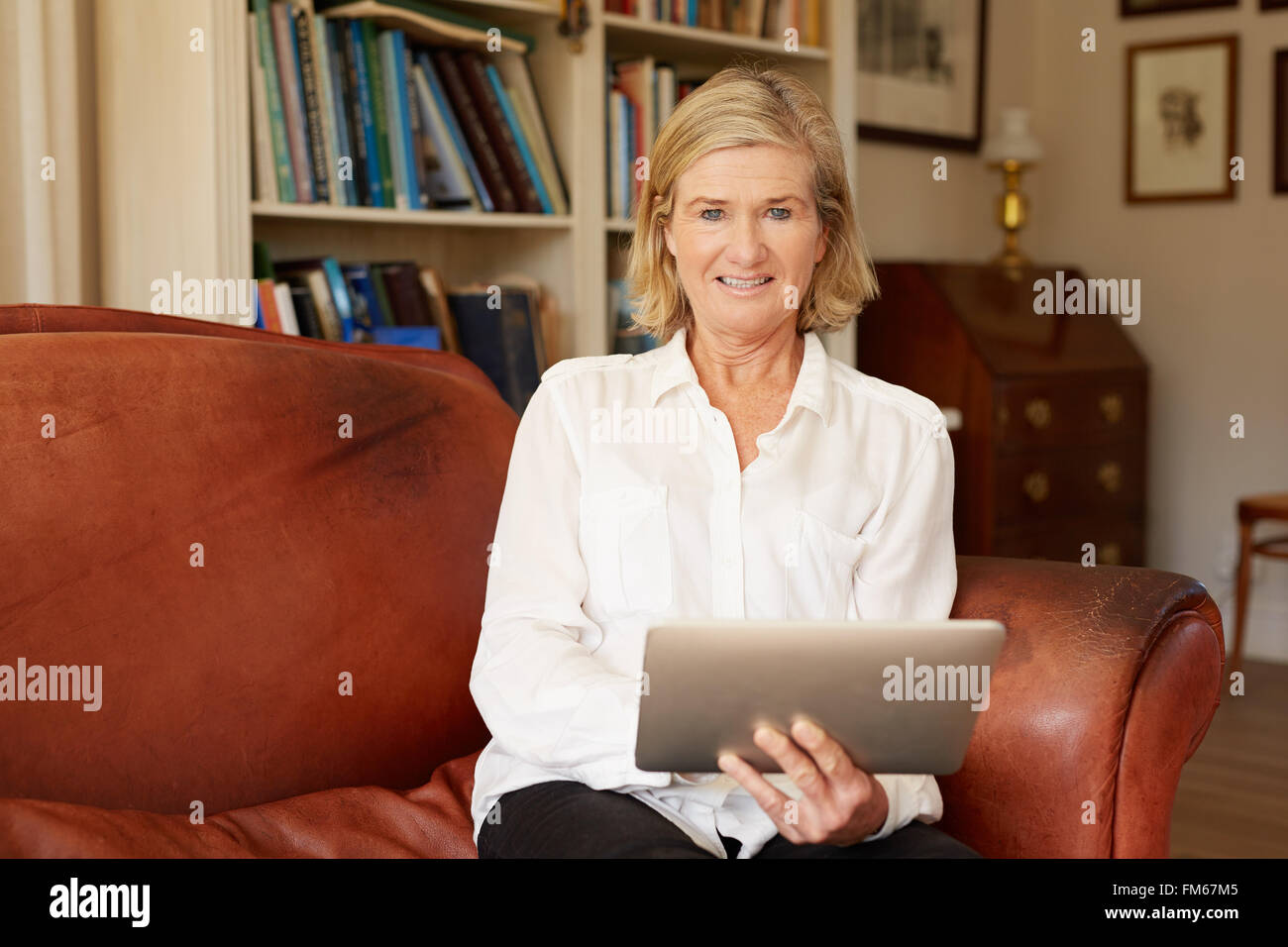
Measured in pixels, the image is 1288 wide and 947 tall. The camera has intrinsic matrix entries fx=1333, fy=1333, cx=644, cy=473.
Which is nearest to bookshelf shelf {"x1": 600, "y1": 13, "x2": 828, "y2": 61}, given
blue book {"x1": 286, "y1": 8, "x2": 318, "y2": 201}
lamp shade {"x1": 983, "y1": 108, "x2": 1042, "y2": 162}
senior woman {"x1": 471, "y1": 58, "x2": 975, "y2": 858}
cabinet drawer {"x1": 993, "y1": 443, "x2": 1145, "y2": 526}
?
blue book {"x1": 286, "y1": 8, "x2": 318, "y2": 201}

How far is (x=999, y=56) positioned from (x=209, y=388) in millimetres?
3624

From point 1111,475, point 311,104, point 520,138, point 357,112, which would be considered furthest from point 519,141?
point 1111,475

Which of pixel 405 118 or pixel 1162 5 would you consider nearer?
pixel 405 118

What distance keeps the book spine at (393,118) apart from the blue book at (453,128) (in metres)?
0.09

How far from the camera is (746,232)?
4.78 feet

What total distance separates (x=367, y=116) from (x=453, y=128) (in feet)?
0.69

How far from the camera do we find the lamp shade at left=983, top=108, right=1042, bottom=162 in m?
4.07

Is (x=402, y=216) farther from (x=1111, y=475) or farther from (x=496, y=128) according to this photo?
(x=1111, y=475)

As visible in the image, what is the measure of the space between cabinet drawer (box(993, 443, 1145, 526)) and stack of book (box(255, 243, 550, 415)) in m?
1.50

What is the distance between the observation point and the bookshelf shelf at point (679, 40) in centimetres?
286

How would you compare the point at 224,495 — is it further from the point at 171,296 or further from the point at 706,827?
the point at 171,296

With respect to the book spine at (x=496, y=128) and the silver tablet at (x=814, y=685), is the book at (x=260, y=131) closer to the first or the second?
the book spine at (x=496, y=128)

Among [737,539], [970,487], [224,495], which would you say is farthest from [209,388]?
[970,487]

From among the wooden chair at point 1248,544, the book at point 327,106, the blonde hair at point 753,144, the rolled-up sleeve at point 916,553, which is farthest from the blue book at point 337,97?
the wooden chair at point 1248,544
